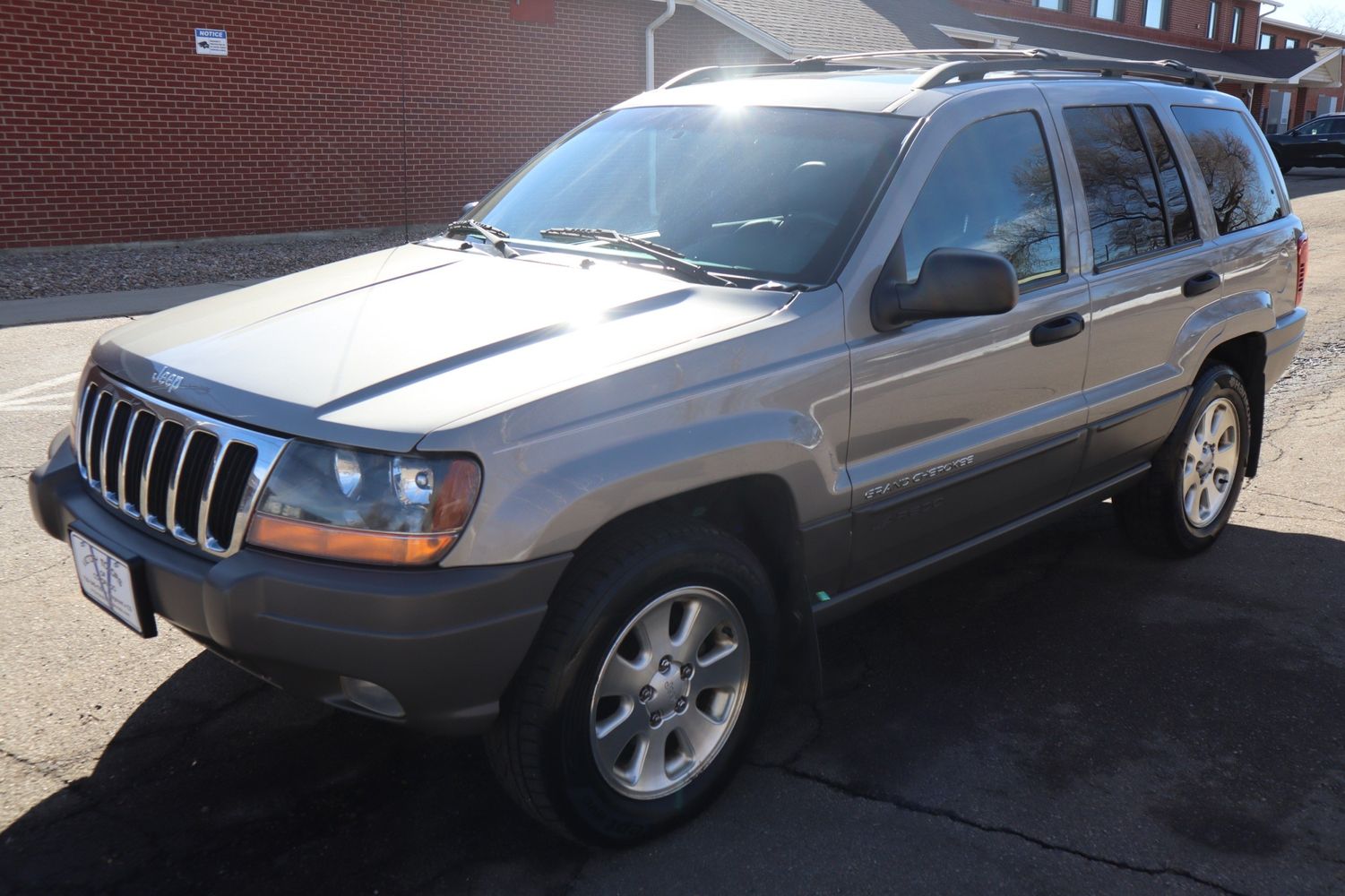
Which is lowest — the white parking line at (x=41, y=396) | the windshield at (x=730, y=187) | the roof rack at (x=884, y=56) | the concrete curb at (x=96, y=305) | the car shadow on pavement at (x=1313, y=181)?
the white parking line at (x=41, y=396)

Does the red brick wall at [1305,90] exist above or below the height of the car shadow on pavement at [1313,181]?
above

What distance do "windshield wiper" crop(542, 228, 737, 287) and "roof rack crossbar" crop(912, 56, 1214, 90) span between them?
101 cm

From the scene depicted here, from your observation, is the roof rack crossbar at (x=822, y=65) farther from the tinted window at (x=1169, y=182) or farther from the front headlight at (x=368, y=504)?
the front headlight at (x=368, y=504)

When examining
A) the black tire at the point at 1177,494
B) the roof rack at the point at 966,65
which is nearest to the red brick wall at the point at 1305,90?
the black tire at the point at 1177,494

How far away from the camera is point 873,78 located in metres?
4.04

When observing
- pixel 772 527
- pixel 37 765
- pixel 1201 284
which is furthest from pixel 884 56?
pixel 37 765

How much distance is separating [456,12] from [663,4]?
3.46m

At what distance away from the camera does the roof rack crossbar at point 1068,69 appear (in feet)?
12.7

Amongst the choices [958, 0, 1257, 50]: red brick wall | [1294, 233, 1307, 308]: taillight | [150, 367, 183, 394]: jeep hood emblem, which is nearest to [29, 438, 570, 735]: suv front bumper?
[150, 367, 183, 394]: jeep hood emblem

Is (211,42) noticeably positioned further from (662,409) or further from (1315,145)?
(1315,145)

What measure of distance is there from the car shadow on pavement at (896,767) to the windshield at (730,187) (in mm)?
1443

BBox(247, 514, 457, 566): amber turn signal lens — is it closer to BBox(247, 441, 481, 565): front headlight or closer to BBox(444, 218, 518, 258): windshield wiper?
BBox(247, 441, 481, 565): front headlight

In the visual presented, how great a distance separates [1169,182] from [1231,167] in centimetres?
63

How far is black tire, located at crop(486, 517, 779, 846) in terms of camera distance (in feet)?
8.94
